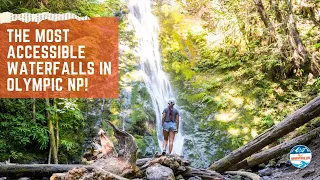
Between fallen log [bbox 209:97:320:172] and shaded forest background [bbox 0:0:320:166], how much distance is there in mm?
1388

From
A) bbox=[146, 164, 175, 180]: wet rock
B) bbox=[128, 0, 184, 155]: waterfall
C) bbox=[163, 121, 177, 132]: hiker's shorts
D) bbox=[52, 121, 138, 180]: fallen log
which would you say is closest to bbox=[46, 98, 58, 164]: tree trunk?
bbox=[128, 0, 184, 155]: waterfall

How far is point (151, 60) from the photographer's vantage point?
13.5 metres

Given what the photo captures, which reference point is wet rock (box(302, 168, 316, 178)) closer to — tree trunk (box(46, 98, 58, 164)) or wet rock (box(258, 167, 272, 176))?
wet rock (box(258, 167, 272, 176))

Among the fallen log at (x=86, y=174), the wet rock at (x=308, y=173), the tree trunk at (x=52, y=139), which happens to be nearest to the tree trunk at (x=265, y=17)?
the wet rock at (x=308, y=173)

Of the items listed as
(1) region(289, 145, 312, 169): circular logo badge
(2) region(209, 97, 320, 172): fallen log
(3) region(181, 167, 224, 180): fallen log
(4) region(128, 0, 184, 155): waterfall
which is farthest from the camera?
(4) region(128, 0, 184, 155): waterfall

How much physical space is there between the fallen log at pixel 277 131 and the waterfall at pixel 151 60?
12.3 ft

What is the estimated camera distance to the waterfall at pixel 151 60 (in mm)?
11240

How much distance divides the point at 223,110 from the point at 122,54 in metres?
5.05

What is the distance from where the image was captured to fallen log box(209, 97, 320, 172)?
590 centimetres

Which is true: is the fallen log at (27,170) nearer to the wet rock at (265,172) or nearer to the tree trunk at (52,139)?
the tree trunk at (52,139)

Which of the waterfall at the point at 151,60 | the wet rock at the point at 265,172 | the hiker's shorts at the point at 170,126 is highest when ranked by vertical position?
the waterfall at the point at 151,60

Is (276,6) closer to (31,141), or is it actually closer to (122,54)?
(122,54)

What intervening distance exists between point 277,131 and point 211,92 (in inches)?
227

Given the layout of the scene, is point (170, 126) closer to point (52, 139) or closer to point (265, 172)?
point (265, 172)
